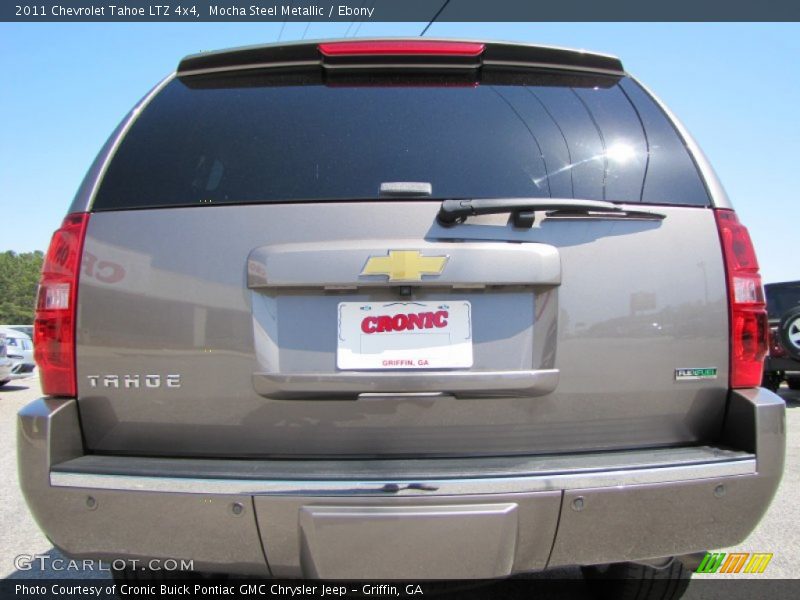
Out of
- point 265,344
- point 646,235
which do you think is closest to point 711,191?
point 646,235

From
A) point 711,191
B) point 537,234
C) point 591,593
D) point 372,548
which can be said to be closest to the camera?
point 372,548

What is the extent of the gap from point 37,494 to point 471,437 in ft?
4.03

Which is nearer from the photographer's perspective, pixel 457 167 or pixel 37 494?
pixel 37 494

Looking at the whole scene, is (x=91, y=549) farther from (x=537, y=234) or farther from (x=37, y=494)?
(x=537, y=234)

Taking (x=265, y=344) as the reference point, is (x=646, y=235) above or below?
above

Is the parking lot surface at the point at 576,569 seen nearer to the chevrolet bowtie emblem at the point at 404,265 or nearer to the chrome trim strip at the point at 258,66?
the chevrolet bowtie emblem at the point at 404,265

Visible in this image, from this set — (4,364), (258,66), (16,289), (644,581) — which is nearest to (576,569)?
(644,581)

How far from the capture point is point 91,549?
5.40 feet

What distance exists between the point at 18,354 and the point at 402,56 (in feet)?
41.1

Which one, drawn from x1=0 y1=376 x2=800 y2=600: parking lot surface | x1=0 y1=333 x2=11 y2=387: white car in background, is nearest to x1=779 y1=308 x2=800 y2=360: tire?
x1=0 y1=376 x2=800 y2=600: parking lot surface

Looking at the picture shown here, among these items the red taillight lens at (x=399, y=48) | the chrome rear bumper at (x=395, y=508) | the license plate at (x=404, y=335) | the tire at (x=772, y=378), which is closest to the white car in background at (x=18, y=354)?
the chrome rear bumper at (x=395, y=508)

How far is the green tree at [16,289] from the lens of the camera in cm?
8038

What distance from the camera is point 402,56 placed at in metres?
2.05

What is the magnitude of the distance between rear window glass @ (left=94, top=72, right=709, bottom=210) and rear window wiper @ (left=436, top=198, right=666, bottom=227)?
7cm
